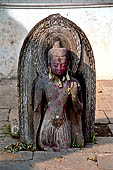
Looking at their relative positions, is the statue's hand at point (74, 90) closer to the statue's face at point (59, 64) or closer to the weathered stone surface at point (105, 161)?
the statue's face at point (59, 64)

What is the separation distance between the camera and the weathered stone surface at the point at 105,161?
4.13 m

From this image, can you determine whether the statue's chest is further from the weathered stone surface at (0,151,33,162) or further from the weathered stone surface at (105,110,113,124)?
the weathered stone surface at (105,110,113,124)

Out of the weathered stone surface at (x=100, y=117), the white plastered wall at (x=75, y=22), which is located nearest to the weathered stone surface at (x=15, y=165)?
the weathered stone surface at (x=100, y=117)

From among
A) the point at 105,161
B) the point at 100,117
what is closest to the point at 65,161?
the point at 105,161

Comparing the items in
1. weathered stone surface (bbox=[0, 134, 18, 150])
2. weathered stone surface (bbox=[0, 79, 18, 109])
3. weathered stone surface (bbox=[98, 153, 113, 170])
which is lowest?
weathered stone surface (bbox=[98, 153, 113, 170])

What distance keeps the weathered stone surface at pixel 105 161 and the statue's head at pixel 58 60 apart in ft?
3.34

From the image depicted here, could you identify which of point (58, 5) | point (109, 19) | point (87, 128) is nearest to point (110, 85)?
point (109, 19)

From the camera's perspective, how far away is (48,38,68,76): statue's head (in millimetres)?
4359

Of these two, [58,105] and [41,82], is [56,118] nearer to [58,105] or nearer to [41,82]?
[58,105]

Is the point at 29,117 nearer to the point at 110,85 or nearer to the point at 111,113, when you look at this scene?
the point at 111,113

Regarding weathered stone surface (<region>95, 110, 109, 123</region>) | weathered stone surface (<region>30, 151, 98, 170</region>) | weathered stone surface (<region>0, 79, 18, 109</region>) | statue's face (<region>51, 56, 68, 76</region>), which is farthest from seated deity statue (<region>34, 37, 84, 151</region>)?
weathered stone surface (<region>0, 79, 18, 109</region>)

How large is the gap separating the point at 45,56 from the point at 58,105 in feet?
1.91

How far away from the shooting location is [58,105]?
446 centimetres

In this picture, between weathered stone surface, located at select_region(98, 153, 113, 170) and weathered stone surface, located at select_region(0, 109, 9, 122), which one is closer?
weathered stone surface, located at select_region(98, 153, 113, 170)
